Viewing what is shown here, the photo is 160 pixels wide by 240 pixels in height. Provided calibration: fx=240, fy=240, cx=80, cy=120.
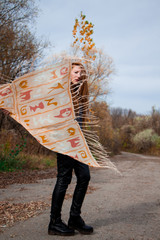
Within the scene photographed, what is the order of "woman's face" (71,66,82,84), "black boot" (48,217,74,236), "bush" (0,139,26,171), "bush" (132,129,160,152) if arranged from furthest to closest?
"bush" (132,129,160,152) → "bush" (0,139,26,171) → "woman's face" (71,66,82,84) → "black boot" (48,217,74,236)

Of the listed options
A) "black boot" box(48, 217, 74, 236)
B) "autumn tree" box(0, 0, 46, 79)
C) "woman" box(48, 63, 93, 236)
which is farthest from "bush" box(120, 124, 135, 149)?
"black boot" box(48, 217, 74, 236)

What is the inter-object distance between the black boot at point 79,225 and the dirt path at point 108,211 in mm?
65

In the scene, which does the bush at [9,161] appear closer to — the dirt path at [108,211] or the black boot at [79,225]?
the dirt path at [108,211]

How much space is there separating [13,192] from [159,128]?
17742 mm

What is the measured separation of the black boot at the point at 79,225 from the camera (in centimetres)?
270

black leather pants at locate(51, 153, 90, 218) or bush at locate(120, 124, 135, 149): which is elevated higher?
black leather pants at locate(51, 153, 90, 218)

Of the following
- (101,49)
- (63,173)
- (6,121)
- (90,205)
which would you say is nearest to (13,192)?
(90,205)

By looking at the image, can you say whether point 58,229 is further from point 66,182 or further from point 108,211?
point 108,211

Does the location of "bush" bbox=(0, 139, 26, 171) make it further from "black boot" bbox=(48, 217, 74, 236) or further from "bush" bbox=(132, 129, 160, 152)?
"bush" bbox=(132, 129, 160, 152)

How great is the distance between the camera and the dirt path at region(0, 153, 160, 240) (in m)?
2.67

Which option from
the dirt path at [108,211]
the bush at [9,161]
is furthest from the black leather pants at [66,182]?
the bush at [9,161]

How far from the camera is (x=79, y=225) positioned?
9.04 ft

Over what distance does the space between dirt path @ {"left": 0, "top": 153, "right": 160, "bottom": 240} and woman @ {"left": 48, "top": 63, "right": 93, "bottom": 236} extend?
0.11m

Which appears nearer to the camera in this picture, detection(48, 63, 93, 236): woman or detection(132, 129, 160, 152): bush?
detection(48, 63, 93, 236): woman
